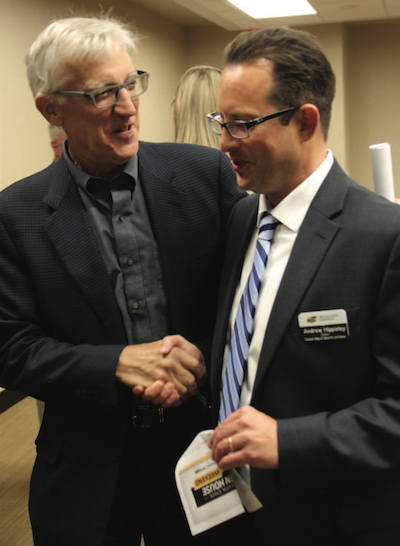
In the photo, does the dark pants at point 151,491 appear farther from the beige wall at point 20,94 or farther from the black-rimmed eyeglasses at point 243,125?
the beige wall at point 20,94

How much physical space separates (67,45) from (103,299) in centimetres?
71

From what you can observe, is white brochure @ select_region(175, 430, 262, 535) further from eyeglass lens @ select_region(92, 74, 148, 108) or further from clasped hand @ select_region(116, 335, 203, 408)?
eyeglass lens @ select_region(92, 74, 148, 108)

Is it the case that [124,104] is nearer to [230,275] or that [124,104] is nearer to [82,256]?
[82,256]

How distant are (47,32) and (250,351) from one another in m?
1.06

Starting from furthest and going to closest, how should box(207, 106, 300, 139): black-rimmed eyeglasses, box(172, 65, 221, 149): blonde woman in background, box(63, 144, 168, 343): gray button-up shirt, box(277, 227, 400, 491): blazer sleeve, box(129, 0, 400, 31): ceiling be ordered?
box(129, 0, 400, 31): ceiling < box(172, 65, 221, 149): blonde woman in background < box(63, 144, 168, 343): gray button-up shirt < box(207, 106, 300, 139): black-rimmed eyeglasses < box(277, 227, 400, 491): blazer sleeve

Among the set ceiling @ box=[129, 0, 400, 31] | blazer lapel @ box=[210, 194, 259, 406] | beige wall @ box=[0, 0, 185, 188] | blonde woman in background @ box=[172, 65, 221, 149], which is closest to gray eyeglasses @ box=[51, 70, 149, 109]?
blazer lapel @ box=[210, 194, 259, 406]

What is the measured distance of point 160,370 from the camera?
1.46 meters

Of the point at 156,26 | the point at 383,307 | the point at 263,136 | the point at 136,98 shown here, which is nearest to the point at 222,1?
the point at 156,26

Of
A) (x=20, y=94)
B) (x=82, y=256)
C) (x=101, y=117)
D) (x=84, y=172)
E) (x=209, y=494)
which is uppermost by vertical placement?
(x=20, y=94)

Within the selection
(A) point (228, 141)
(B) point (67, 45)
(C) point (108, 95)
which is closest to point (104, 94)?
(C) point (108, 95)

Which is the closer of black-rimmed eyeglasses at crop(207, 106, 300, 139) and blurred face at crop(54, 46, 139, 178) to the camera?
black-rimmed eyeglasses at crop(207, 106, 300, 139)

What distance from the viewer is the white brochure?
1.23 metres

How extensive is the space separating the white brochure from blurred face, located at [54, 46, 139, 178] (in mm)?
878

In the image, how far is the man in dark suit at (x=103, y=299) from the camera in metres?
1.50
